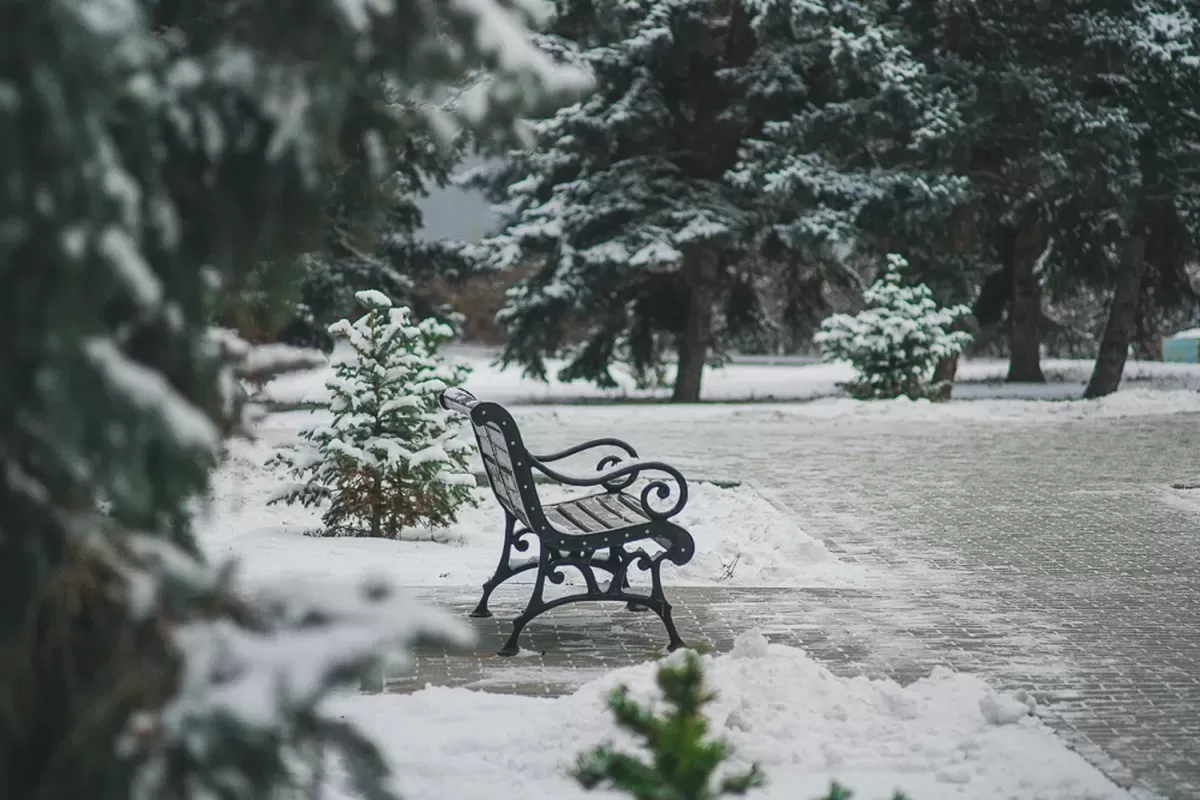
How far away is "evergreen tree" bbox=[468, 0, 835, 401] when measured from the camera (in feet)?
78.5

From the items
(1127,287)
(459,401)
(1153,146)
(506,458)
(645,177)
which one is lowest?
(506,458)

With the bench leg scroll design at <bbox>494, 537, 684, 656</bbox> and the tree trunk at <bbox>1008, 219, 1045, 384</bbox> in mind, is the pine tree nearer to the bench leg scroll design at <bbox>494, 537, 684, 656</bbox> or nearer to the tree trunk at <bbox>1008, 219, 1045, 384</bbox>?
the bench leg scroll design at <bbox>494, 537, 684, 656</bbox>

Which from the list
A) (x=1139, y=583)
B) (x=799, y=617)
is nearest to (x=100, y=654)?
(x=799, y=617)

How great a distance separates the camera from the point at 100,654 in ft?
8.11

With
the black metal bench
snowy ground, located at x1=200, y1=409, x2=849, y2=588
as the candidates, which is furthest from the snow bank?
the black metal bench

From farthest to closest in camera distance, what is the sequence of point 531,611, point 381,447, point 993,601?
point 381,447 < point 993,601 < point 531,611

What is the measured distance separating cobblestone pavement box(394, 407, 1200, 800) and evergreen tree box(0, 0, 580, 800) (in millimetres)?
3139

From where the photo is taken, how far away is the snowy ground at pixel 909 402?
20.2m

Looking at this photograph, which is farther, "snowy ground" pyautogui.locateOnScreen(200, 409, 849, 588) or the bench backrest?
"snowy ground" pyautogui.locateOnScreen(200, 409, 849, 588)

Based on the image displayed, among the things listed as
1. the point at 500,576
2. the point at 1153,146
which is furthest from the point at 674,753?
the point at 1153,146

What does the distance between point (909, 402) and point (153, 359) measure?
60.4ft

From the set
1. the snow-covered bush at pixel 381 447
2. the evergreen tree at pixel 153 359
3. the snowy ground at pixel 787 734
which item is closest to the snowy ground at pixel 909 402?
the snow-covered bush at pixel 381 447

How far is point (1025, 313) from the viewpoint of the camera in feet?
96.3

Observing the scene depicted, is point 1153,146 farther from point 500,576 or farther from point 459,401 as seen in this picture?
point 500,576
